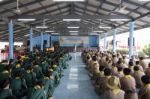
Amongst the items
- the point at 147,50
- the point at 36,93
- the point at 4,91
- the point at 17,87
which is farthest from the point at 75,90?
the point at 147,50

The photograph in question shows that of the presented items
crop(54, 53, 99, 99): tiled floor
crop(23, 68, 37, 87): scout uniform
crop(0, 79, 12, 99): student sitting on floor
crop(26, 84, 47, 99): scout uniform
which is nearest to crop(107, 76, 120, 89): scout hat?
crop(26, 84, 47, 99): scout uniform

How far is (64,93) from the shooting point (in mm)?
10773

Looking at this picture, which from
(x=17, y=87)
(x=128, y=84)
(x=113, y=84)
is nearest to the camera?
(x=113, y=84)

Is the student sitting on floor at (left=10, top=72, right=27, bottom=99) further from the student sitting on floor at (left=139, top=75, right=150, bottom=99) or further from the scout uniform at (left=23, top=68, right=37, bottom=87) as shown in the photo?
the student sitting on floor at (left=139, top=75, right=150, bottom=99)

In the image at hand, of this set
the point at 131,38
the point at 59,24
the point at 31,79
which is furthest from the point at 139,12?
the point at 59,24

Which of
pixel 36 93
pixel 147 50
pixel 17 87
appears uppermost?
pixel 147 50

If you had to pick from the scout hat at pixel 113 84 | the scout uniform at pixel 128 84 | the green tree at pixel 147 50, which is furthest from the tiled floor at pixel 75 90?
the green tree at pixel 147 50

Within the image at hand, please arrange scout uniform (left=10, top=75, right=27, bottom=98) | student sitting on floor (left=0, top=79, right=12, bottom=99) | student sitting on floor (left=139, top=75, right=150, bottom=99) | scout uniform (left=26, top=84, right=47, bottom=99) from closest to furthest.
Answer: student sitting on floor (left=0, top=79, right=12, bottom=99)
scout uniform (left=26, top=84, right=47, bottom=99)
student sitting on floor (left=139, top=75, right=150, bottom=99)
scout uniform (left=10, top=75, right=27, bottom=98)

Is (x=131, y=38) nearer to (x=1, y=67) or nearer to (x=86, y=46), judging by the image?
(x=1, y=67)

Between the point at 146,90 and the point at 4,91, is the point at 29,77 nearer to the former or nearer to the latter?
the point at 4,91

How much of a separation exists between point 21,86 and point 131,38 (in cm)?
1426

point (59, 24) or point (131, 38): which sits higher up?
point (59, 24)

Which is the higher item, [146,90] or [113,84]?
[113,84]

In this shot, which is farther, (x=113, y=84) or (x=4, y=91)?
(x=113, y=84)
